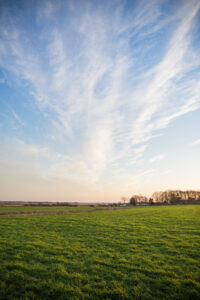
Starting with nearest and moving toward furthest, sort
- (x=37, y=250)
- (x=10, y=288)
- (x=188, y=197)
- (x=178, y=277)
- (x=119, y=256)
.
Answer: (x=10, y=288)
(x=178, y=277)
(x=119, y=256)
(x=37, y=250)
(x=188, y=197)

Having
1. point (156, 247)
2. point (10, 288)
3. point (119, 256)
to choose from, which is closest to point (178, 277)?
point (119, 256)

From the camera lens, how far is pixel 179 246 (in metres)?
10.9

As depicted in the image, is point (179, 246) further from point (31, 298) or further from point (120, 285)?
point (31, 298)

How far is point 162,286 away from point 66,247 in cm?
705

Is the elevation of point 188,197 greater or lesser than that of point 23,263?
lesser

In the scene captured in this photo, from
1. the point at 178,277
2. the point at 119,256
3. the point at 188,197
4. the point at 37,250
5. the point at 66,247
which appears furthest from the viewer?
the point at 188,197

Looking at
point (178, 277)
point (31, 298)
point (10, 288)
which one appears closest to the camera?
point (31, 298)

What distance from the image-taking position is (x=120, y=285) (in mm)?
6129

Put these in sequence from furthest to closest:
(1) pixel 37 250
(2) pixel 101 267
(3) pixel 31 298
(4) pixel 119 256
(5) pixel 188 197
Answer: (5) pixel 188 197
(1) pixel 37 250
(4) pixel 119 256
(2) pixel 101 267
(3) pixel 31 298

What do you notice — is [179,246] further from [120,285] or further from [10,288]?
[10,288]

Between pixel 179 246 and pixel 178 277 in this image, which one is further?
pixel 179 246

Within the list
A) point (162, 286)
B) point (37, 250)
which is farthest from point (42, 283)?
point (162, 286)

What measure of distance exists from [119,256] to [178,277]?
11.7 feet

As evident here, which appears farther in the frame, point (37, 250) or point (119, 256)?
point (37, 250)
